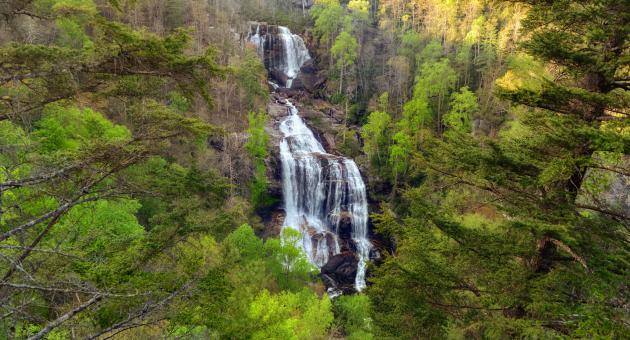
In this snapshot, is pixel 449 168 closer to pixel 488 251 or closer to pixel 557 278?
pixel 488 251

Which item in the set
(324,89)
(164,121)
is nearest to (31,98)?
(164,121)

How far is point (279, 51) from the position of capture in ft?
144

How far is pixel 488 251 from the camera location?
5605 mm

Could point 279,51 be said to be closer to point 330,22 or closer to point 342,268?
point 330,22

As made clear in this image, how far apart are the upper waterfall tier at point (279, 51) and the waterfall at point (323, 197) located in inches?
611

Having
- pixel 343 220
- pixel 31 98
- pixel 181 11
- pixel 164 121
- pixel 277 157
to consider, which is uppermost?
pixel 181 11

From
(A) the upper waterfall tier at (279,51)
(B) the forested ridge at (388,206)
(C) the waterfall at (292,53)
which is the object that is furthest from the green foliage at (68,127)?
(C) the waterfall at (292,53)

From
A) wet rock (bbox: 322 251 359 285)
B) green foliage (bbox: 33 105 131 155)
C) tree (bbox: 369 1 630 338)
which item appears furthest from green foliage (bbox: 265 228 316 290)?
tree (bbox: 369 1 630 338)

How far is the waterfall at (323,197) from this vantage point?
27562mm

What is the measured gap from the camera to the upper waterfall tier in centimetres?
4309

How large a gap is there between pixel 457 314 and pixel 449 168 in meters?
2.41

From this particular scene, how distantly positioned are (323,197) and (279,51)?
22791mm

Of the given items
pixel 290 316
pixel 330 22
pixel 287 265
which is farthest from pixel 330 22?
pixel 290 316

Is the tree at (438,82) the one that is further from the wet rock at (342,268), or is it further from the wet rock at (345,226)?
the wet rock at (342,268)
